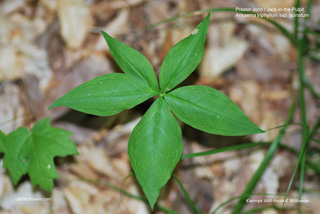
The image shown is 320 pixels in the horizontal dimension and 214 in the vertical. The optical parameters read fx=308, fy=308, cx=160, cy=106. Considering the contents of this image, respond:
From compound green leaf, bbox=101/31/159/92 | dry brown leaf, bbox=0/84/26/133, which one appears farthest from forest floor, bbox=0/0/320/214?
compound green leaf, bbox=101/31/159/92

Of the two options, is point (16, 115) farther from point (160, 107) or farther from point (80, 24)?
point (160, 107)

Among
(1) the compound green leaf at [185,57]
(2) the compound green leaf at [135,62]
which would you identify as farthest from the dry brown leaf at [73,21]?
(1) the compound green leaf at [185,57]

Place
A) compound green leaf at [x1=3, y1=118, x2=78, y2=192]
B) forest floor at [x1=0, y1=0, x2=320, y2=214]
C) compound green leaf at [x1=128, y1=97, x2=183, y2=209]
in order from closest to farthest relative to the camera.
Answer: compound green leaf at [x1=128, y1=97, x2=183, y2=209]
compound green leaf at [x1=3, y1=118, x2=78, y2=192]
forest floor at [x1=0, y1=0, x2=320, y2=214]

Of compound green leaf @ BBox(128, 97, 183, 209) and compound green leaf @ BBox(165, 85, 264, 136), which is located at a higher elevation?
compound green leaf @ BBox(165, 85, 264, 136)

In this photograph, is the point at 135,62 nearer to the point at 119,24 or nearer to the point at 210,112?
the point at 210,112

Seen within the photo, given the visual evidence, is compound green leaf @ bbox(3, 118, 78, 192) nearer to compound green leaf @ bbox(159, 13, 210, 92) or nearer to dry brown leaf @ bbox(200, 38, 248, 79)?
compound green leaf @ bbox(159, 13, 210, 92)

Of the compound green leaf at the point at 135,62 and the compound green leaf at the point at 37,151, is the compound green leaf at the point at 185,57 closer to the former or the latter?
the compound green leaf at the point at 135,62
